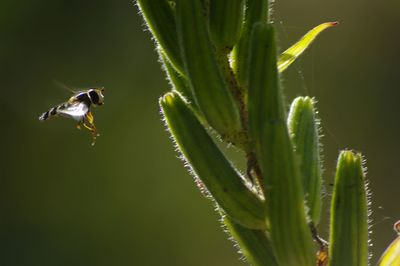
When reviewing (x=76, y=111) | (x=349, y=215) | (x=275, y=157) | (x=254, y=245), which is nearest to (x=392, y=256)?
(x=349, y=215)

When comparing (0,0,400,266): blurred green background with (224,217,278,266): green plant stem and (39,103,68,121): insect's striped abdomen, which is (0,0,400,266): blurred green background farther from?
(224,217,278,266): green plant stem

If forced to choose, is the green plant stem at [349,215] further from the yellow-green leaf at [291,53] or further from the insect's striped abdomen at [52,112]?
the insect's striped abdomen at [52,112]

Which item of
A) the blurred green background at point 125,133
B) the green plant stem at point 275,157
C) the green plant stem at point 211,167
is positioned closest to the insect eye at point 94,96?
the green plant stem at point 211,167

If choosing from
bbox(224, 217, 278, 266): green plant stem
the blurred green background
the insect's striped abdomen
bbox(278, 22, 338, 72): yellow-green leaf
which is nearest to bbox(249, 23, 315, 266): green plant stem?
bbox(224, 217, 278, 266): green plant stem

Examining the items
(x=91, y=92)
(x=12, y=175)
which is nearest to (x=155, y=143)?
(x=12, y=175)

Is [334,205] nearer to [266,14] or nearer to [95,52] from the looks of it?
[266,14]
